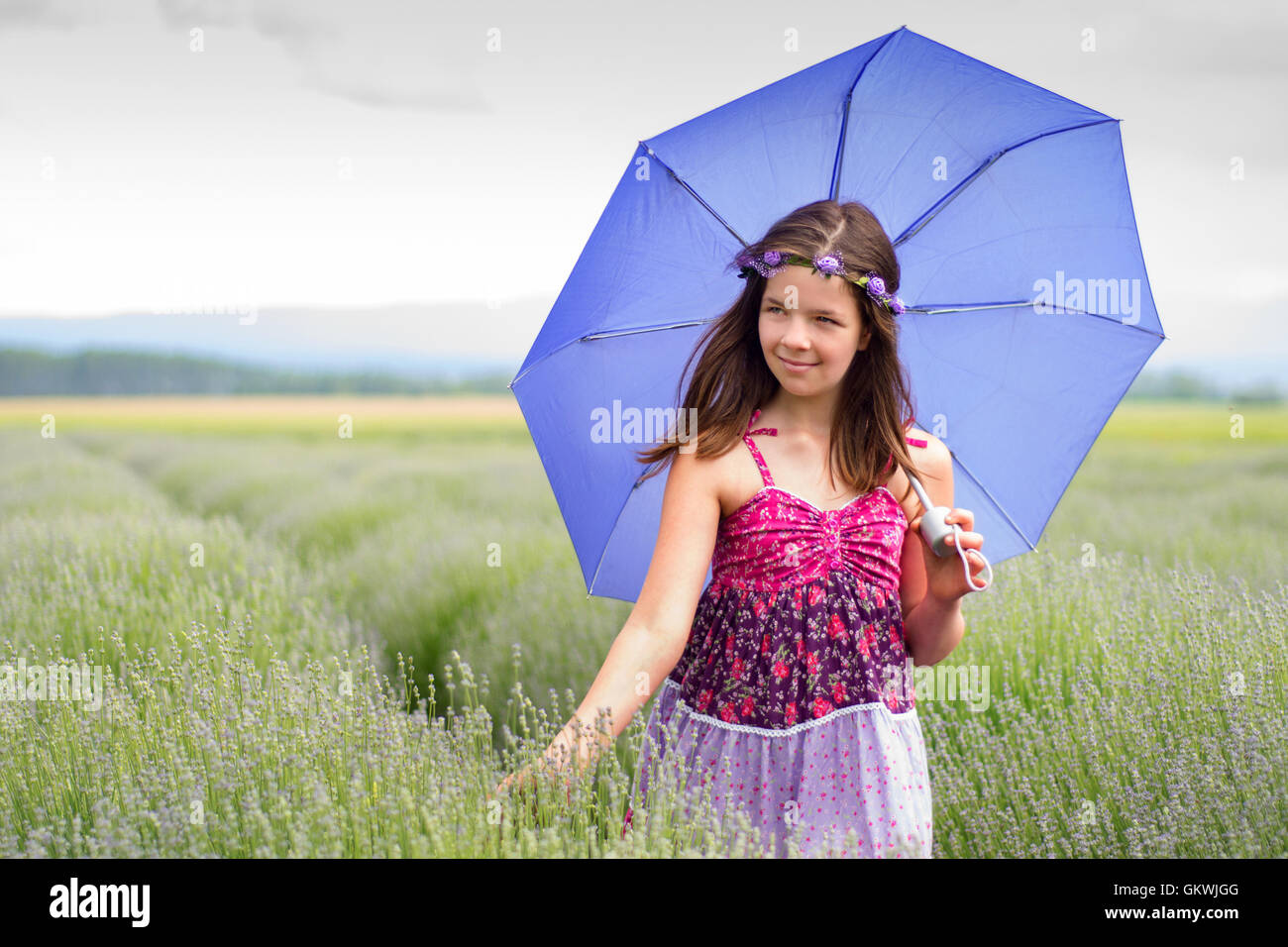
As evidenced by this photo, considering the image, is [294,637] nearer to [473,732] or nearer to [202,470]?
[473,732]

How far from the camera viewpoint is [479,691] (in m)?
4.60

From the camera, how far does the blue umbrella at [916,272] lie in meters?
2.68

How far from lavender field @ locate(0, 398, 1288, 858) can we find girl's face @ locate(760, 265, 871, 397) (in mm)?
929

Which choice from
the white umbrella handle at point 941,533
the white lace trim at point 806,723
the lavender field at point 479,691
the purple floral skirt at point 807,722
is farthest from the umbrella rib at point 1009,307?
the white lace trim at point 806,723

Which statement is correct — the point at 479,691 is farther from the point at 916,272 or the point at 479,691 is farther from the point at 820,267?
the point at 820,267

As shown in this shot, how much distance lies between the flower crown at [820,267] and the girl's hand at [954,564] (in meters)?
0.51

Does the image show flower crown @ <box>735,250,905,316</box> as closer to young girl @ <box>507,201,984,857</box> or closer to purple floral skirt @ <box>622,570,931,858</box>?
young girl @ <box>507,201,984,857</box>

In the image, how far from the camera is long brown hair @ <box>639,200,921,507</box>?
8.01ft

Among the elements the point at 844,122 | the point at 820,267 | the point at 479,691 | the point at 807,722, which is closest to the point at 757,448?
the point at 820,267

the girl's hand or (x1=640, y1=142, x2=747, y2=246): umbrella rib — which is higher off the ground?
(x1=640, y1=142, x2=747, y2=246): umbrella rib

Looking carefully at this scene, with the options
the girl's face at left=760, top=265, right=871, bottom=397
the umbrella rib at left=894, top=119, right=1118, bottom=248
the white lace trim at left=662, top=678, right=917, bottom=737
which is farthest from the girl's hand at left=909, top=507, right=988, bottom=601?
the umbrella rib at left=894, top=119, right=1118, bottom=248

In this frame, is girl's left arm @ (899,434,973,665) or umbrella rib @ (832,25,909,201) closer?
girl's left arm @ (899,434,973,665)
